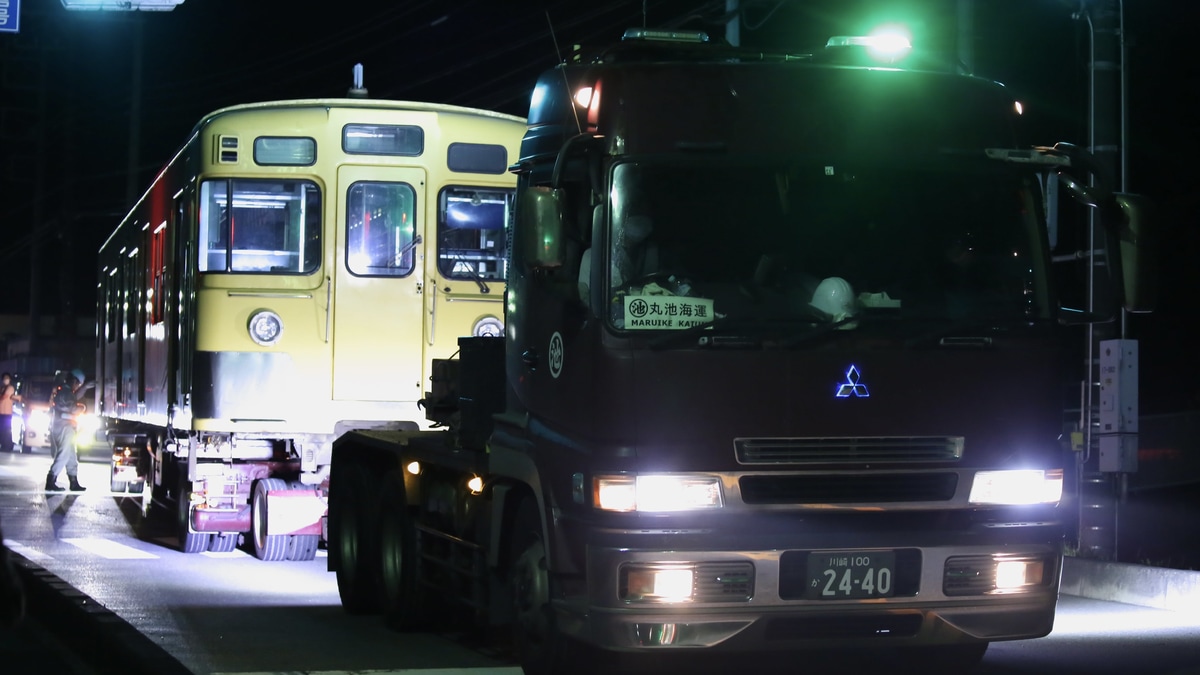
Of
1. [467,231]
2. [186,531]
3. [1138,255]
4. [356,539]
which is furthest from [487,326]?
[1138,255]

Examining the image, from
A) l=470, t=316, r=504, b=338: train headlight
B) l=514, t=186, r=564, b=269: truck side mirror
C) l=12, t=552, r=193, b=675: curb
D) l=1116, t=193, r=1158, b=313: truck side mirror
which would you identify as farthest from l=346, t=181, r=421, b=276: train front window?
l=1116, t=193, r=1158, b=313: truck side mirror

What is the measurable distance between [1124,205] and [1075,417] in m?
9.32

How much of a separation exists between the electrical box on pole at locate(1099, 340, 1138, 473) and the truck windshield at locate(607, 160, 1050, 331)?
6511 millimetres

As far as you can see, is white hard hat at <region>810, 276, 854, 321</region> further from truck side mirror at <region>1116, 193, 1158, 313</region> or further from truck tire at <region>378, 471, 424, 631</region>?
truck tire at <region>378, 471, 424, 631</region>

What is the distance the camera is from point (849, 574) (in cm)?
728

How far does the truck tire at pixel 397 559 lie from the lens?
1023 centimetres

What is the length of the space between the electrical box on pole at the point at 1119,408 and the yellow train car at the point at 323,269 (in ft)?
16.1

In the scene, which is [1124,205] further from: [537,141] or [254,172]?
[254,172]

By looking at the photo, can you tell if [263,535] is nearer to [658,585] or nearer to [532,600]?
[532,600]

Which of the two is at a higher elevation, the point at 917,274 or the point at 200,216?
the point at 200,216

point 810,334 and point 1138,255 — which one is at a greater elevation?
point 1138,255

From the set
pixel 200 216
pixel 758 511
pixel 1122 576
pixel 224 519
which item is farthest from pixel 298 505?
pixel 758 511

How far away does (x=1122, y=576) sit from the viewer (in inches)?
468

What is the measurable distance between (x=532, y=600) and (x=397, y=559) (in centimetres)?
276
